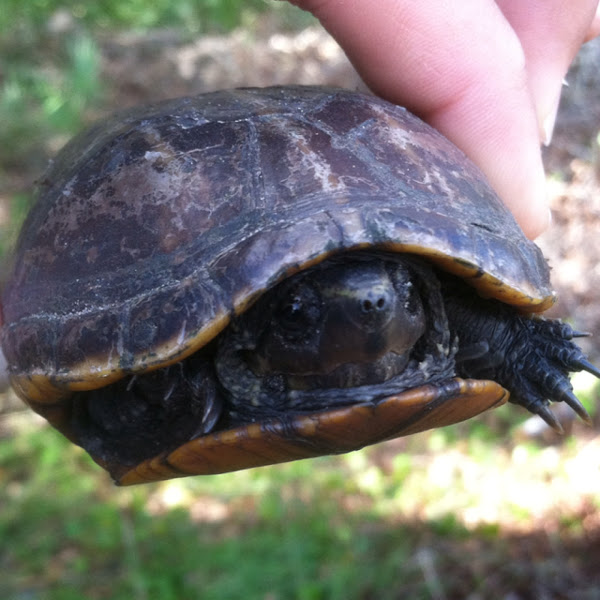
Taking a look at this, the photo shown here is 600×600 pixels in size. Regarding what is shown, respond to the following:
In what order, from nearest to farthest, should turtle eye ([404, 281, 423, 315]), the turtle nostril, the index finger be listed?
1. the turtle nostril
2. turtle eye ([404, 281, 423, 315])
3. the index finger

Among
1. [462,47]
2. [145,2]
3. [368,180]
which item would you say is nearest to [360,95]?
[368,180]

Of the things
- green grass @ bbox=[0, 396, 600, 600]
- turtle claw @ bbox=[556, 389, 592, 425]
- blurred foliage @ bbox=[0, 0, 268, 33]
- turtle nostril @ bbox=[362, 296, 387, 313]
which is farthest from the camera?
blurred foliage @ bbox=[0, 0, 268, 33]

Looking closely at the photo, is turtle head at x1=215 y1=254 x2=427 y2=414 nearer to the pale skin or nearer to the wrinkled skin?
the wrinkled skin

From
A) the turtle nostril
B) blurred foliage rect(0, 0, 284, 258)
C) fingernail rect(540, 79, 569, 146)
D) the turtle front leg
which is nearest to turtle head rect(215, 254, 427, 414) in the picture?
the turtle nostril

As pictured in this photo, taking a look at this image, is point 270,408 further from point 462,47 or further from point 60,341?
point 462,47

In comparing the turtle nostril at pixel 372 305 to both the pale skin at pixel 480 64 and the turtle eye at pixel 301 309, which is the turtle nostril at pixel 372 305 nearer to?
the turtle eye at pixel 301 309

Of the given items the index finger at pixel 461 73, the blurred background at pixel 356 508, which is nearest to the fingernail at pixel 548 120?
the index finger at pixel 461 73

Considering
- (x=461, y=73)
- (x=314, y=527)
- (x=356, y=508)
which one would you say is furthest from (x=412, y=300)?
(x=356, y=508)
